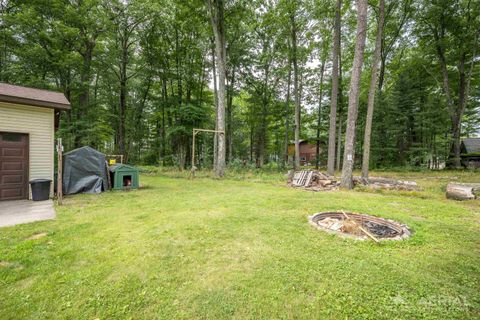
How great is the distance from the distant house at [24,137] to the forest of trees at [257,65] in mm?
7004

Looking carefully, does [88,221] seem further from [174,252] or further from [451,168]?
[451,168]

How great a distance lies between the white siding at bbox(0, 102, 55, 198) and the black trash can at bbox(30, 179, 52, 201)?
1.64 feet

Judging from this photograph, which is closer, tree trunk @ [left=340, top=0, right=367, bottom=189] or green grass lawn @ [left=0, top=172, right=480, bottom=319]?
green grass lawn @ [left=0, top=172, right=480, bottom=319]

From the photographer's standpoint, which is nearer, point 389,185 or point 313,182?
point 389,185

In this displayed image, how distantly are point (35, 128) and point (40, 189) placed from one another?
1865mm

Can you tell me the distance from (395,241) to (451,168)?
16.5 m

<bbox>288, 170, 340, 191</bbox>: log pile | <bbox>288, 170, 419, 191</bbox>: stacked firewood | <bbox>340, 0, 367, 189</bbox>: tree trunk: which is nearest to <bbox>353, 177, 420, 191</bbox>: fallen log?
<bbox>288, 170, 419, 191</bbox>: stacked firewood

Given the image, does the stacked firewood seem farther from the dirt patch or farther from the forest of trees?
the dirt patch

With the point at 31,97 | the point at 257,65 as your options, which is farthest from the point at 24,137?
the point at 257,65

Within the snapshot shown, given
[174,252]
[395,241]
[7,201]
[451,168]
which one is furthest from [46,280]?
[451,168]

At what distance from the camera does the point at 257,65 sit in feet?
58.2

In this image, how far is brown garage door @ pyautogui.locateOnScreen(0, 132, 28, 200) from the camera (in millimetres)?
5590

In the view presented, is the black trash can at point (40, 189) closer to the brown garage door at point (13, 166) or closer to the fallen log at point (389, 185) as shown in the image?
the brown garage door at point (13, 166)

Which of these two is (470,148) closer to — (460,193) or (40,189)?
(460,193)
